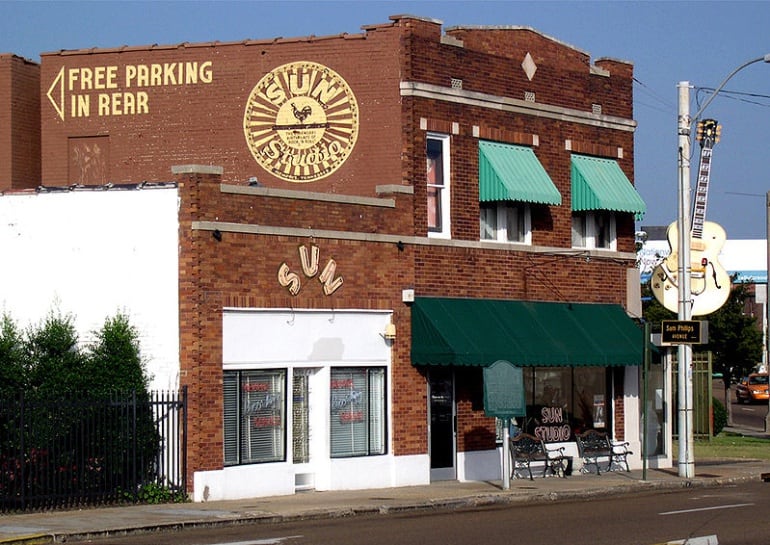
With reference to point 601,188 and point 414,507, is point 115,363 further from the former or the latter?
point 601,188

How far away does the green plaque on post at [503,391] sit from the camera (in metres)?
24.3

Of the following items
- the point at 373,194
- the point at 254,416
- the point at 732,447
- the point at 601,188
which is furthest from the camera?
the point at 732,447

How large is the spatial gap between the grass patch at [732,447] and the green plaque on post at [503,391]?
1130 centimetres

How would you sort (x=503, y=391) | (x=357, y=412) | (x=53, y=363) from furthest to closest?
(x=357, y=412) < (x=503, y=391) < (x=53, y=363)

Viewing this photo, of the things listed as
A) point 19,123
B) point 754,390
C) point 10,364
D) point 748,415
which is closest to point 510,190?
point 10,364

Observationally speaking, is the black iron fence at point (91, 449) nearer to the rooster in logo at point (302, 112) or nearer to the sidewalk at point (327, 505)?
the sidewalk at point (327, 505)

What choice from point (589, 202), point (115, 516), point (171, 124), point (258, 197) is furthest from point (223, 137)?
point (115, 516)

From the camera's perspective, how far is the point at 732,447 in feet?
127

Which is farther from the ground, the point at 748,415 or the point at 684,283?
the point at 684,283

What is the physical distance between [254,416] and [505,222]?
791 centimetres

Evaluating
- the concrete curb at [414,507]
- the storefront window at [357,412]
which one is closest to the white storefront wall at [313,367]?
the storefront window at [357,412]

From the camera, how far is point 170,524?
18.5 meters

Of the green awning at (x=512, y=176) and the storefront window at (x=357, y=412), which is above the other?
the green awning at (x=512, y=176)

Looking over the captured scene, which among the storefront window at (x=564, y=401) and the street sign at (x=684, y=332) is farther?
the storefront window at (x=564, y=401)
